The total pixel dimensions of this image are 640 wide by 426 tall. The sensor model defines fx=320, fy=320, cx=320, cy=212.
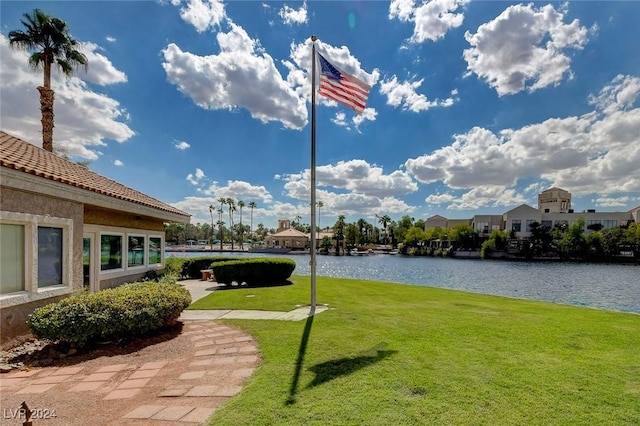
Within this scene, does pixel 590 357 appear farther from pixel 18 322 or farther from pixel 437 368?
pixel 18 322

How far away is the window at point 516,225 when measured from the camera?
7188cm

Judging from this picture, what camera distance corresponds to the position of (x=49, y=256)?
6.96 m

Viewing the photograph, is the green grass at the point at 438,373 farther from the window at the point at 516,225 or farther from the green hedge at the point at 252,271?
the window at the point at 516,225

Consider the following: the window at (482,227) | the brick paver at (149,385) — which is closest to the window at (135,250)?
the brick paver at (149,385)

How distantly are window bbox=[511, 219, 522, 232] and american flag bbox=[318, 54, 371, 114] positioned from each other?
76853 mm

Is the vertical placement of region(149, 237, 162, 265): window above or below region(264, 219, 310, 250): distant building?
above

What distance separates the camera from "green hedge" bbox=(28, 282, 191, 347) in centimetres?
561

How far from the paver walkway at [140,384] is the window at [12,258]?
74.4 inches

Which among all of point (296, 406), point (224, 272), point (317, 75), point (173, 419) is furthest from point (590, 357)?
point (224, 272)

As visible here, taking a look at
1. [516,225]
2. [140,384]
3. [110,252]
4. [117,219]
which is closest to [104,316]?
[140,384]

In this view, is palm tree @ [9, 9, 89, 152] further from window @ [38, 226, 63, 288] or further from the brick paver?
the brick paver

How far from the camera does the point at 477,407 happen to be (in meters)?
3.44

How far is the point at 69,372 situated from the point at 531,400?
6360 millimetres

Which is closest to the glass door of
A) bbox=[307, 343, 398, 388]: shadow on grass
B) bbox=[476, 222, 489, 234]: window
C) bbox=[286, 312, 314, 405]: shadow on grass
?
bbox=[286, 312, 314, 405]: shadow on grass
